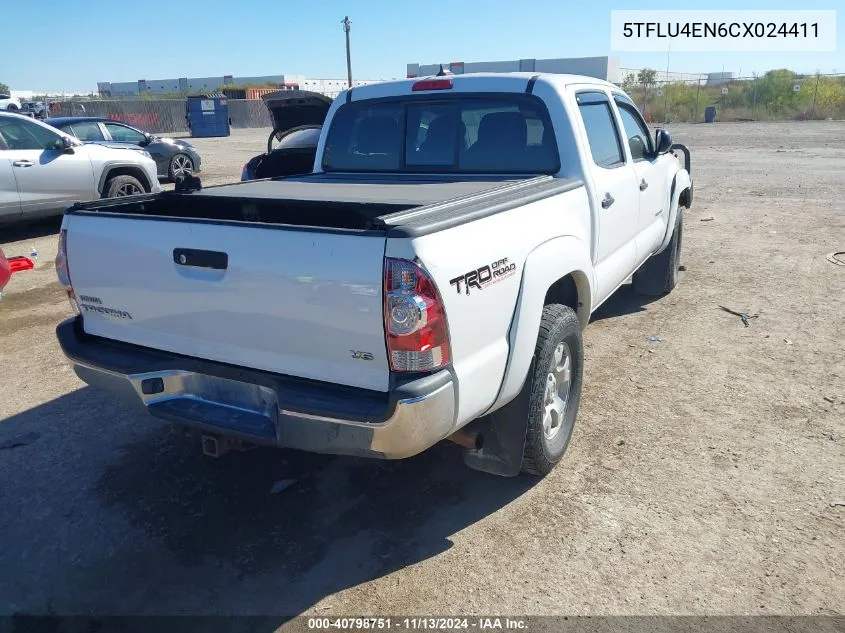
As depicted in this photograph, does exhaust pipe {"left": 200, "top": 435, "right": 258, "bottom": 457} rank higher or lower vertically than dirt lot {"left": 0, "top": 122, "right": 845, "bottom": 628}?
higher

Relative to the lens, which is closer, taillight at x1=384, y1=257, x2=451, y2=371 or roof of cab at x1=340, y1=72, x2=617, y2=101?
taillight at x1=384, y1=257, x2=451, y2=371

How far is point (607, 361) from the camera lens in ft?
16.8

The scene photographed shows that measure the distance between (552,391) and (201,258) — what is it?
6.22ft

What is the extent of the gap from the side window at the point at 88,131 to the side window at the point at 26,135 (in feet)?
9.93

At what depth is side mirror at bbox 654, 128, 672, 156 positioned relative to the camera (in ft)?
18.0

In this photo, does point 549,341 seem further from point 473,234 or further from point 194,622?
point 194,622

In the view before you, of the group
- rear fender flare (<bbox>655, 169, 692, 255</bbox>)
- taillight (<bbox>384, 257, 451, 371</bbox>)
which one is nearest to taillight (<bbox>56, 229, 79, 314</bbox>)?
taillight (<bbox>384, 257, 451, 371</bbox>)

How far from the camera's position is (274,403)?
2.76m

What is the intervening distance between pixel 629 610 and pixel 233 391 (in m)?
1.81

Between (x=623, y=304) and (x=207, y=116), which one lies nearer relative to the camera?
(x=623, y=304)

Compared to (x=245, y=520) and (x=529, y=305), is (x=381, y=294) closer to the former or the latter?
(x=529, y=305)

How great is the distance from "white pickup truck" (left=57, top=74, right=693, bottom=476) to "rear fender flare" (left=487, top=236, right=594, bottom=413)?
0.03 ft

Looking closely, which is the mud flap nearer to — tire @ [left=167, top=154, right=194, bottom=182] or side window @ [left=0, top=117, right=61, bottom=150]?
side window @ [left=0, top=117, right=61, bottom=150]

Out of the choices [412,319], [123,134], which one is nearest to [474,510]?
[412,319]
